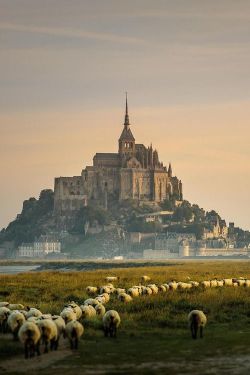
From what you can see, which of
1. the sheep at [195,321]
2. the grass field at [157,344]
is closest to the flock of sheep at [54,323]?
the sheep at [195,321]

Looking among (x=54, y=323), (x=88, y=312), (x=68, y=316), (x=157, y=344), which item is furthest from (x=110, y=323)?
(x=54, y=323)

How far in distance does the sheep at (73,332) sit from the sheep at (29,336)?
149 cm

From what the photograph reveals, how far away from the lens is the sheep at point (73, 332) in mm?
26062

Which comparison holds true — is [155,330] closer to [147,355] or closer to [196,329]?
[196,329]

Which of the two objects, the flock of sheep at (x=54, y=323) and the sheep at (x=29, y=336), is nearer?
the sheep at (x=29, y=336)

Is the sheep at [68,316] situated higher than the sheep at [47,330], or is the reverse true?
the sheep at [68,316]

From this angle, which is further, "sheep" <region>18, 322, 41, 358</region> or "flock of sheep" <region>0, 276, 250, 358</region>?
"flock of sheep" <region>0, 276, 250, 358</region>

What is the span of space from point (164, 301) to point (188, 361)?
46.0 ft

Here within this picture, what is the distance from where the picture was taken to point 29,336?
24.4 meters

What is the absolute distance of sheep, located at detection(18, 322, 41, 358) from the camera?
24359 mm

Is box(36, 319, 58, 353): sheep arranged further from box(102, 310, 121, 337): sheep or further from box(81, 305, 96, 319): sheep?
box(81, 305, 96, 319): sheep

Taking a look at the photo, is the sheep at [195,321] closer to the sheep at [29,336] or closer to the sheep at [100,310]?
the sheep at [100,310]

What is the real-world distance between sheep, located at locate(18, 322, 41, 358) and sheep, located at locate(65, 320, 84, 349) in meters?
1.49

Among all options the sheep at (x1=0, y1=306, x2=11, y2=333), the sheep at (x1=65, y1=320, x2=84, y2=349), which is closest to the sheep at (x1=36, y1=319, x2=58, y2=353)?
the sheep at (x1=65, y1=320, x2=84, y2=349)
